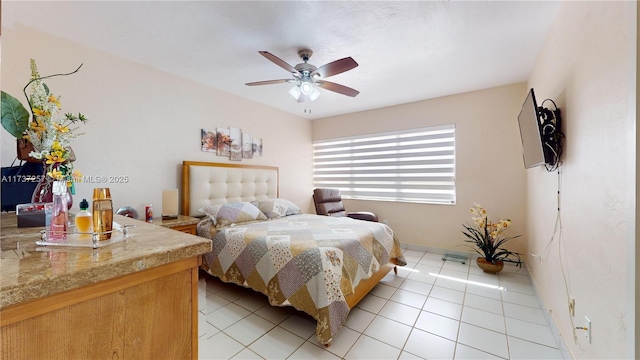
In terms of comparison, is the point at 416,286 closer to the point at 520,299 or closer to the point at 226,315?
the point at 520,299

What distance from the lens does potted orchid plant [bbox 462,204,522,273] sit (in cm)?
298

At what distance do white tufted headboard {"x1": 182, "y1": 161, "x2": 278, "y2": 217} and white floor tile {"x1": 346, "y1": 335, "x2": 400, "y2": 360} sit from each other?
229 centimetres

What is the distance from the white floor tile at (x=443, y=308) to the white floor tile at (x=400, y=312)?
15 centimetres

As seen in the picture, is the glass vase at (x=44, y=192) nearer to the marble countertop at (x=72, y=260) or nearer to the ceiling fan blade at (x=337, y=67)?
the marble countertop at (x=72, y=260)

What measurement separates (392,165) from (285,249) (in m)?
2.76

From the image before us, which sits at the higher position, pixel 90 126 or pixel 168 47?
pixel 168 47

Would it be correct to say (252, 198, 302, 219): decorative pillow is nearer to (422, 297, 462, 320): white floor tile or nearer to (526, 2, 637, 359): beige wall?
(422, 297, 462, 320): white floor tile

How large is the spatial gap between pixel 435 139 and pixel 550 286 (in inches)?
91.6

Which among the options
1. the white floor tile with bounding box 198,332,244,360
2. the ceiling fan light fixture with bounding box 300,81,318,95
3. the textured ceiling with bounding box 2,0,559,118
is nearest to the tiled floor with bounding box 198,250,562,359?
the white floor tile with bounding box 198,332,244,360

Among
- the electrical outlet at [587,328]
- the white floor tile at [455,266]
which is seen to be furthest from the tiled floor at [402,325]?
the electrical outlet at [587,328]

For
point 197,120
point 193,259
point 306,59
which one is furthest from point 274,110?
point 193,259

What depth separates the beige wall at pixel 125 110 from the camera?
6.56ft

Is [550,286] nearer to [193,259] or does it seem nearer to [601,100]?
[601,100]

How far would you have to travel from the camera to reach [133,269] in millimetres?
682
